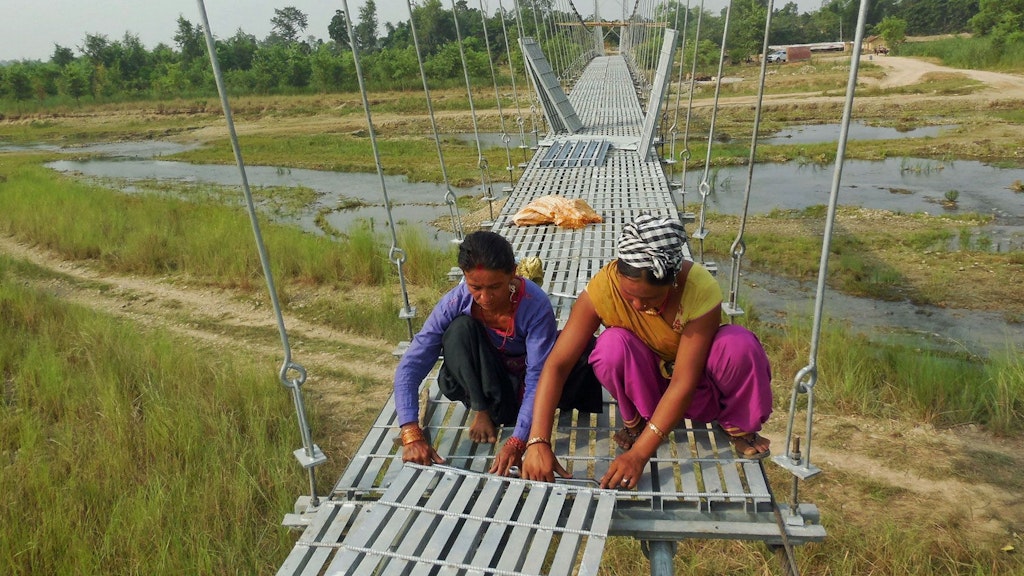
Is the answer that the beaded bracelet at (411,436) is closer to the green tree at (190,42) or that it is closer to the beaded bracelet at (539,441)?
the beaded bracelet at (539,441)

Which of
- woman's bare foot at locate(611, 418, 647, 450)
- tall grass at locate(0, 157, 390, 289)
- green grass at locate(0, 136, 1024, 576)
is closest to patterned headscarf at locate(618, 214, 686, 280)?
woman's bare foot at locate(611, 418, 647, 450)

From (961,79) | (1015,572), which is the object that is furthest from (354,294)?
(961,79)

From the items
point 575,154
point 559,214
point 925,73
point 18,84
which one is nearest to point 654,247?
point 559,214

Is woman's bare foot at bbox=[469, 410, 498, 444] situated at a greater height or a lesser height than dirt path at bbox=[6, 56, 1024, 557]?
greater

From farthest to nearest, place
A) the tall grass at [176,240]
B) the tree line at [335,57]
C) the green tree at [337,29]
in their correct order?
the green tree at [337,29]
the tree line at [335,57]
the tall grass at [176,240]

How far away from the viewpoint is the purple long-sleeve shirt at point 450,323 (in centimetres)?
219

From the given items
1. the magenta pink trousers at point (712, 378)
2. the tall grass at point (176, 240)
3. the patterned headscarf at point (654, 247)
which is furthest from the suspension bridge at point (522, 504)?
the tall grass at point (176, 240)

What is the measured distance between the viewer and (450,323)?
2.26 meters

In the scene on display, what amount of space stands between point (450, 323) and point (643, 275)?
26.7 inches

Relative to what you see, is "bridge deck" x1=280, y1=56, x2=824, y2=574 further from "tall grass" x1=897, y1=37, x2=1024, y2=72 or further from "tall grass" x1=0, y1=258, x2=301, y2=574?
"tall grass" x1=897, y1=37, x2=1024, y2=72

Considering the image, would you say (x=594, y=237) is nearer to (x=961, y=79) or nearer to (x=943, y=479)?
(x=943, y=479)

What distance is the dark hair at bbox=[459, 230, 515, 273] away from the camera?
2062 mm

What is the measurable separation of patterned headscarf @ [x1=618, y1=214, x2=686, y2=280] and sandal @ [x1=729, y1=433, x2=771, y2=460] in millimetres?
599

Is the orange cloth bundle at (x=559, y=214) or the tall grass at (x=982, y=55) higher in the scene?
the orange cloth bundle at (x=559, y=214)
